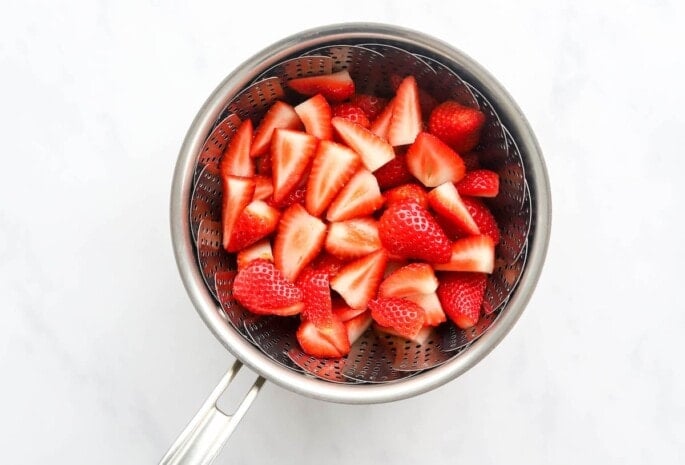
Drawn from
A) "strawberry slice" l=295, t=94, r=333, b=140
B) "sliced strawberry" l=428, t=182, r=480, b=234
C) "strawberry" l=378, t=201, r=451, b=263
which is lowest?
"strawberry" l=378, t=201, r=451, b=263

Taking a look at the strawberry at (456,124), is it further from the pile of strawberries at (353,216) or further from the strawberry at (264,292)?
the strawberry at (264,292)

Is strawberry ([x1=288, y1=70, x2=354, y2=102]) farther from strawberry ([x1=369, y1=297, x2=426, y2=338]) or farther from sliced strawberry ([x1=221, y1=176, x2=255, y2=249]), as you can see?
strawberry ([x1=369, y1=297, x2=426, y2=338])

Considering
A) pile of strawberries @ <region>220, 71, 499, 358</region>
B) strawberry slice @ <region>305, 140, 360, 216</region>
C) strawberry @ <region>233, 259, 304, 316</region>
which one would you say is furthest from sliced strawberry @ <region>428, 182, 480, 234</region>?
strawberry @ <region>233, 259, 304, 316</region>

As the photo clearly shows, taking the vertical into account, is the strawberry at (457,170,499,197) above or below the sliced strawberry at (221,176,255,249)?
above

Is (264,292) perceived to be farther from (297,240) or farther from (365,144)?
(365,144)

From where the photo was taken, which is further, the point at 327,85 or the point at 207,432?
the point at 327,85

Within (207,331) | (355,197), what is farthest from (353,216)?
(207,331)

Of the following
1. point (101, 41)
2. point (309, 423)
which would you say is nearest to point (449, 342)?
point (309, 423)
